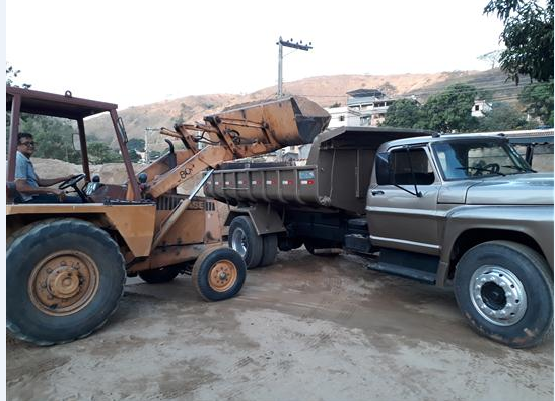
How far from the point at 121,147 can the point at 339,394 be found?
3.60 metres

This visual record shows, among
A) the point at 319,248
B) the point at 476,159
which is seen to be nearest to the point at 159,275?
the point at 319,248

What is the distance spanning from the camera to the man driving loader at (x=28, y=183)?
14.9ft

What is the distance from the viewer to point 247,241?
26.5 feet

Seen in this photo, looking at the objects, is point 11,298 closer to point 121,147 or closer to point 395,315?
point 121,147

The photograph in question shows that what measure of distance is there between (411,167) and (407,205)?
517mm

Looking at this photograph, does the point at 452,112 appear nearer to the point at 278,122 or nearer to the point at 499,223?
the point at 278,122

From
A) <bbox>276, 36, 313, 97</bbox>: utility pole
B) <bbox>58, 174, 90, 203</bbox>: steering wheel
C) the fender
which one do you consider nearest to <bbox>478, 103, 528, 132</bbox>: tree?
<bbox>276, 36, 313, 97</bbox>: utility pole

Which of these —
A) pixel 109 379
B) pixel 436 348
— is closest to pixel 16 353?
pixel 109 379

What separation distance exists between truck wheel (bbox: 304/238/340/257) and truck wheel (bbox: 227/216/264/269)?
3.69 ft

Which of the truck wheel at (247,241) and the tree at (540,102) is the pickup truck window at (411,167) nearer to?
the truck wheel at (247,241)

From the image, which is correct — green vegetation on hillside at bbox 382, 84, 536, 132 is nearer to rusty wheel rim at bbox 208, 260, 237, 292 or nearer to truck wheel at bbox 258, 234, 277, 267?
truck wheel at bbox 258, 234, 277, 267

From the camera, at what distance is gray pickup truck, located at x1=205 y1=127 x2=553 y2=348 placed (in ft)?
13.5

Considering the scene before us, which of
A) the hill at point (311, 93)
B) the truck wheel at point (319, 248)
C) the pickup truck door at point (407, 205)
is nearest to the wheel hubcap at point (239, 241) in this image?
the truck wheel at point (319, 248)

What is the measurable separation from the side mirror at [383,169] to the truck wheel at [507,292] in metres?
1.59
